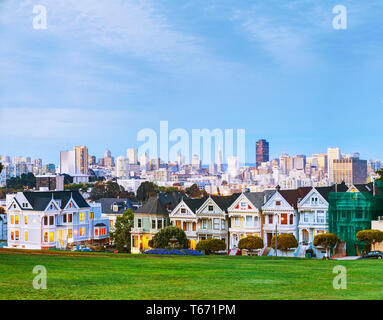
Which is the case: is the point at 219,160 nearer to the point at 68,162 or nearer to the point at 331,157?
the point at 331,157

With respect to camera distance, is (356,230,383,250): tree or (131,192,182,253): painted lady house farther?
(131,192,182,253): painted lady house

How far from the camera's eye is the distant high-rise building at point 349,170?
16.2 meters

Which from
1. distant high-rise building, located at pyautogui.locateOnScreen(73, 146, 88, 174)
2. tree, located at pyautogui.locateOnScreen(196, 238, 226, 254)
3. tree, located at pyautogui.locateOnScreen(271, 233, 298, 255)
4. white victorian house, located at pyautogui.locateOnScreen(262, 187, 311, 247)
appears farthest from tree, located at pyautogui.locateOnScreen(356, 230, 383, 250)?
distant high-rise building, located at pyautogui.locateOnScreen(73, 146, 88, 174)

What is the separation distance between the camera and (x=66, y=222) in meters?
19.5

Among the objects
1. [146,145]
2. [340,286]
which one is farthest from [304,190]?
[340,286]

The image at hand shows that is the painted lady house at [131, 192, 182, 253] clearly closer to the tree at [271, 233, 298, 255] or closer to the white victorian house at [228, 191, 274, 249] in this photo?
the white victorian house at [228, 191, 274, 249]

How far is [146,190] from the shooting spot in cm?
2147

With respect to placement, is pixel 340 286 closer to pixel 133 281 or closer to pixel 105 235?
pixel 133 281

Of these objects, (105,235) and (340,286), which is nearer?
(340,286)

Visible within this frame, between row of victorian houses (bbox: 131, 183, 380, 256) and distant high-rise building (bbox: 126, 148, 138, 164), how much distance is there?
169 centimetres

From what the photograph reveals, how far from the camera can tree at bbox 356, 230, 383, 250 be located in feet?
47.7

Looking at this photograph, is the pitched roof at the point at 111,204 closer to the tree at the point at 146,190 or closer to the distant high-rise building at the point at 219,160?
the tree at the point at 146,190

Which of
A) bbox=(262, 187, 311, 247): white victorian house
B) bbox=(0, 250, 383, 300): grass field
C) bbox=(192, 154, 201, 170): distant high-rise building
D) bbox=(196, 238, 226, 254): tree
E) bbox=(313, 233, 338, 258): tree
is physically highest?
bbox=(192, 154, 201, 170): distant high-rise building
